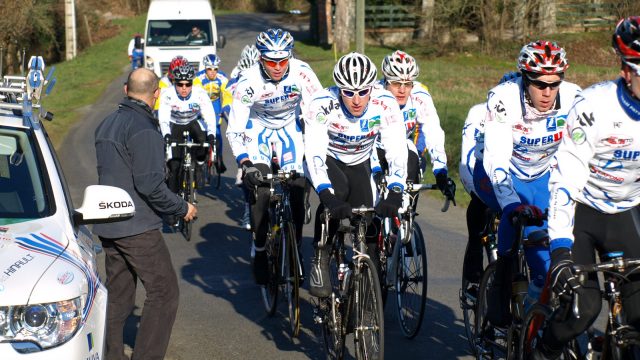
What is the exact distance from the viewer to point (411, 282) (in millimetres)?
8375

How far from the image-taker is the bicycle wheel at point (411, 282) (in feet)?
26.7

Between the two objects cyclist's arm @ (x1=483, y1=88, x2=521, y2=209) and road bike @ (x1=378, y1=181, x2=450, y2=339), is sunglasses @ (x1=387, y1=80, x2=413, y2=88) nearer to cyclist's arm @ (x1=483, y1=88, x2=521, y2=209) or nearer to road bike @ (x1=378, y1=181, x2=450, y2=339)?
road bike @ (x1=378, y1=181, x2=450, y2=339)

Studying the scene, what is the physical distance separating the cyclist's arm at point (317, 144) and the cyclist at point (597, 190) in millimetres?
2311

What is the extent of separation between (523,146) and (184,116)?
7.93 meters

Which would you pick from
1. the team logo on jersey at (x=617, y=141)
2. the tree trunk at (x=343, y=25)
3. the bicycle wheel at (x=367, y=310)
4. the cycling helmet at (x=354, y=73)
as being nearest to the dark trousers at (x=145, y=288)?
the bicycle wheel at (x=367, y=310)

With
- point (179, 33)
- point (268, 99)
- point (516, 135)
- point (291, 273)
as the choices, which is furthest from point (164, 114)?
point (179, 33)

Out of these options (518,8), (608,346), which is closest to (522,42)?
(518,8)

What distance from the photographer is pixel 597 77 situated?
3247 centimetres

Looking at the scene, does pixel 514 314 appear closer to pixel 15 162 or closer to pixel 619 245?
pixel 619 245

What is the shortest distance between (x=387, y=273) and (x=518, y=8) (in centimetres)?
3214

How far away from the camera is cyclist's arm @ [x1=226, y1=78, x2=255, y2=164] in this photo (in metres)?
9.39

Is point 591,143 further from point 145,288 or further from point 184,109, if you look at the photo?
point 184,109

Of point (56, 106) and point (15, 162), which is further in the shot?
point (56, 106)

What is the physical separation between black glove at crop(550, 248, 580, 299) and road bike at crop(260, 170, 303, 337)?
355 cm
